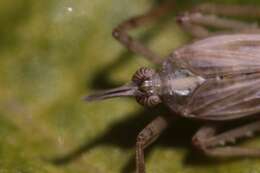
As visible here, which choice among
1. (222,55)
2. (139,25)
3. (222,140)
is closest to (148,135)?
(222,140)

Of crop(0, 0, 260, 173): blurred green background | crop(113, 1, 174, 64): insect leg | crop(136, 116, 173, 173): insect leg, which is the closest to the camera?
crop(136, 116, 173, 173): insect leg

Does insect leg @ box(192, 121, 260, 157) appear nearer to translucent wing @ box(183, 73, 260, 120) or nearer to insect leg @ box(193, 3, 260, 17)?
translucent wing @ box(183, 73, 260, 120)

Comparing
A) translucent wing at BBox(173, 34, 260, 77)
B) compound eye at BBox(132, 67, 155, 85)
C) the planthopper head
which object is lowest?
the planthopper head

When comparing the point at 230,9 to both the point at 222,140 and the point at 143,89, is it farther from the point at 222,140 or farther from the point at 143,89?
the point at 222,140

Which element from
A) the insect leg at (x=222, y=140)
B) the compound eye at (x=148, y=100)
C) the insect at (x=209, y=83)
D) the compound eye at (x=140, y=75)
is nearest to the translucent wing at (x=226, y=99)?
the insect at (x=209, y=83)

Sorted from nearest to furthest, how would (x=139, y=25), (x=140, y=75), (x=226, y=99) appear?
1. (x=226, y=99)
2. (x=140, y=75)
3. (x=139, y=25)

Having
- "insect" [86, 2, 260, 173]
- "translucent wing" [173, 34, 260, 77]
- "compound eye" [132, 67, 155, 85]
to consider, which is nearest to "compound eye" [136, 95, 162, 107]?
"insect" [86, 2, 260, 173]
